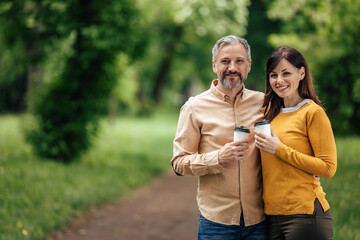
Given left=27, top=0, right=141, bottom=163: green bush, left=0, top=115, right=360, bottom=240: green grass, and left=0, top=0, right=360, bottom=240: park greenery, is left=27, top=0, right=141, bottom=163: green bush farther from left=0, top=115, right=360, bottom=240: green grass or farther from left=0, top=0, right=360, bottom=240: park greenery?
left=0, top=115, right=360, bottom=240: green grass

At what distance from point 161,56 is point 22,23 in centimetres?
1847

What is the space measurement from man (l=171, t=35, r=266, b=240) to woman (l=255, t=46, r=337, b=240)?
0.11 meters

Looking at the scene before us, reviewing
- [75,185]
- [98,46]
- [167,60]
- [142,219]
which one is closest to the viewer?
[142,219]

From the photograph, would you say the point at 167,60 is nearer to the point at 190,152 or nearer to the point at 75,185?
the point at 75,185

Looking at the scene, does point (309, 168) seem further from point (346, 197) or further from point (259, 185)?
point (346, 197)

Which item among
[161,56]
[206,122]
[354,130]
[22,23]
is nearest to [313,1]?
[354,130]

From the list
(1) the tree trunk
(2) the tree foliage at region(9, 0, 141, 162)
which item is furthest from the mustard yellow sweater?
(1) the tree trunk

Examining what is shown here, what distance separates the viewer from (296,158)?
7.59 feet

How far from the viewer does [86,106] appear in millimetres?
9195

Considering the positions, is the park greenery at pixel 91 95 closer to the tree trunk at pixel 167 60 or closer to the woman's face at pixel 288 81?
the woman's face at pixel 288 81

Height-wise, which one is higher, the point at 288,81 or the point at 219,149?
the point at 288,81

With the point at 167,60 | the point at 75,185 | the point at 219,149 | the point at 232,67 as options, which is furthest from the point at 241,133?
the point at 167,60

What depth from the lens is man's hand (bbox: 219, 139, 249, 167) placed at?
232 centimetres

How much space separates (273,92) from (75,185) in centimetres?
580
